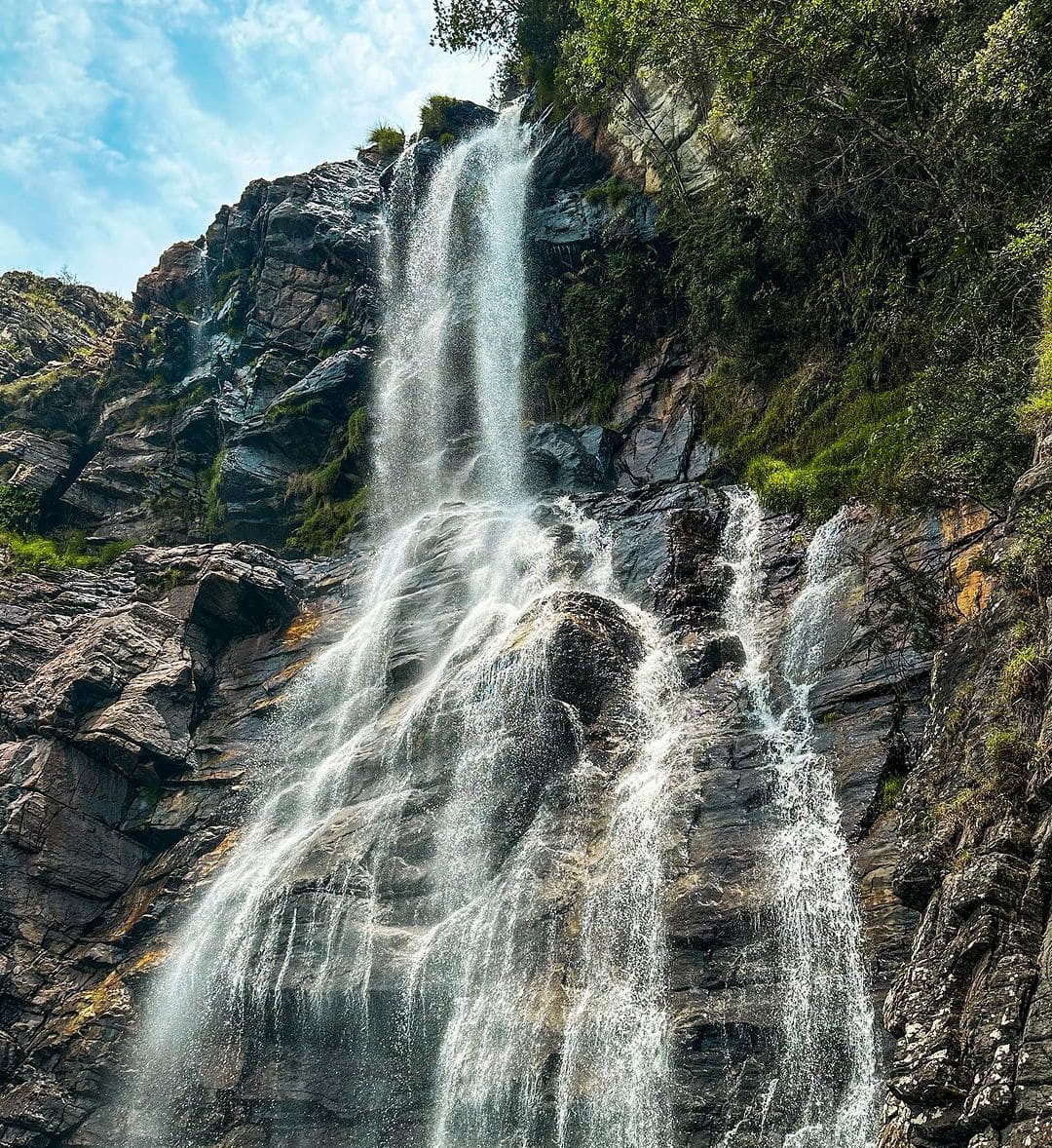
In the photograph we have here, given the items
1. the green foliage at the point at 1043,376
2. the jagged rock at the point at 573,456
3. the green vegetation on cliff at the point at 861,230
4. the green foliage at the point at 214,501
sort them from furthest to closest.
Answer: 1. the green foliage at the point at 214,501
2. the jagged rock at the point at 573,456
3. the green vegetation on cliff at the point at 861,230
4. the green foliage at the point at 1043,376

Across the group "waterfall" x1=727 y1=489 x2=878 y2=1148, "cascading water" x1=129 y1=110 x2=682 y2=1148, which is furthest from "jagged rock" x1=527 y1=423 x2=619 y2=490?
"waterfall" x1=727 y1=489 x2=878 y2=1148

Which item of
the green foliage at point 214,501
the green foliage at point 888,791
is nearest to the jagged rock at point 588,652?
the green foliage at point 888,791

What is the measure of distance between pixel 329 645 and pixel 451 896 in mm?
10975

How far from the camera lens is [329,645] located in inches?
969

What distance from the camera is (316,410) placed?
109 feet

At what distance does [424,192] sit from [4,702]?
27.2 m

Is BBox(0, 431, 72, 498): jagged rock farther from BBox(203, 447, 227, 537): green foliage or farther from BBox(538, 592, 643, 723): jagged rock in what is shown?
BBox(538, 592, 643, 723): jagged rock

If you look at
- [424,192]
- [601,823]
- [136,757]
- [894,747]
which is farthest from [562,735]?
[424,192]

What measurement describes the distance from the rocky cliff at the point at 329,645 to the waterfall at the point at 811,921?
271 millimetres

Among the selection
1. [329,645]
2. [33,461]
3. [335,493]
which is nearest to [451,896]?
[329,645]

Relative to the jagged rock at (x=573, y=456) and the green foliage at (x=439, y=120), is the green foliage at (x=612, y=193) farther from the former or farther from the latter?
the green foliage at (x=439, y=120)

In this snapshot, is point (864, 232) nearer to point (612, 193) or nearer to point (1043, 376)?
point (1043, 376)

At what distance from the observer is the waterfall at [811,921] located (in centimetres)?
1022

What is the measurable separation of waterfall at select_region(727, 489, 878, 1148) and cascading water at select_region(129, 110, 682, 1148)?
1.73m
